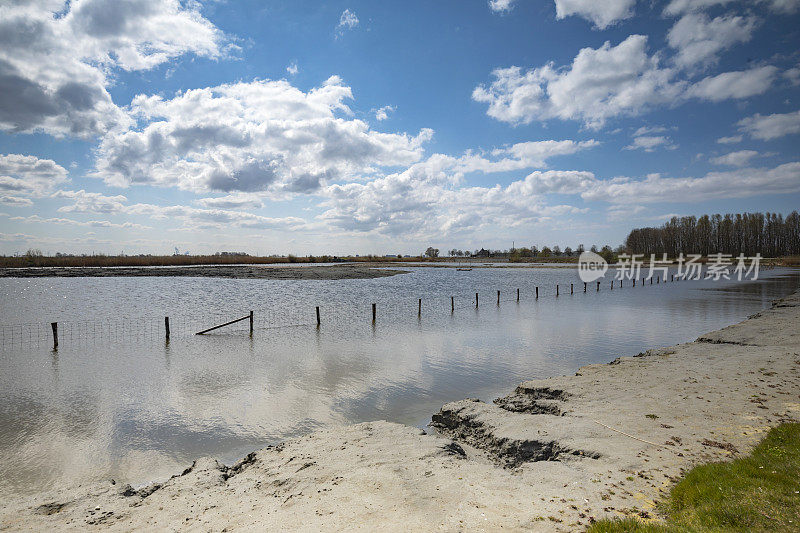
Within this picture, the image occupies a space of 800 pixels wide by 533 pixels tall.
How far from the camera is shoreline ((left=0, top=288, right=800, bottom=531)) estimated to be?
5371 mm

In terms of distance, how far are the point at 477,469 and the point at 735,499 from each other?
3506 millimetres

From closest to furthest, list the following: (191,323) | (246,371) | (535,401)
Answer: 1. (535,401)
2. (246,371)
3. (191,323)

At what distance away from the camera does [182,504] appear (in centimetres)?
632

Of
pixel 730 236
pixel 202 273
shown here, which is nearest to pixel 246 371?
pixel 202 273

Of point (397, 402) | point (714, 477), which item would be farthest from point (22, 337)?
point (714, 477)

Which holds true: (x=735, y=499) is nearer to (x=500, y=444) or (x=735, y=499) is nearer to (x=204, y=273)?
(x=500, y=444)

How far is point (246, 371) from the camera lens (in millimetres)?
15289

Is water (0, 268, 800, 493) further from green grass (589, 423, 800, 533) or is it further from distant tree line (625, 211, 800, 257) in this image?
distant tree line (625, 211, 800, 257)

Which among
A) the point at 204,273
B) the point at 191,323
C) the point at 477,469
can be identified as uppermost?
the point at 204,273

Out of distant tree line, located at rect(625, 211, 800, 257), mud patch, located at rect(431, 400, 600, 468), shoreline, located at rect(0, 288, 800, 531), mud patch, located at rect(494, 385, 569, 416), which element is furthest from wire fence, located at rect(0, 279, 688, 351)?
distant tree line, located at rect(625, 211, 800, 257)

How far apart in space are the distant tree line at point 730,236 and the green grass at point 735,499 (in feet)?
558

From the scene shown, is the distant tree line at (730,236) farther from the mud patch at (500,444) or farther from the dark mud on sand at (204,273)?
the mud patch at (500,444)

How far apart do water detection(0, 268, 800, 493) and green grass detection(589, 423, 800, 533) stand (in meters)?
6.27

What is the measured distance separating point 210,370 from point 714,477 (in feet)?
51.3
